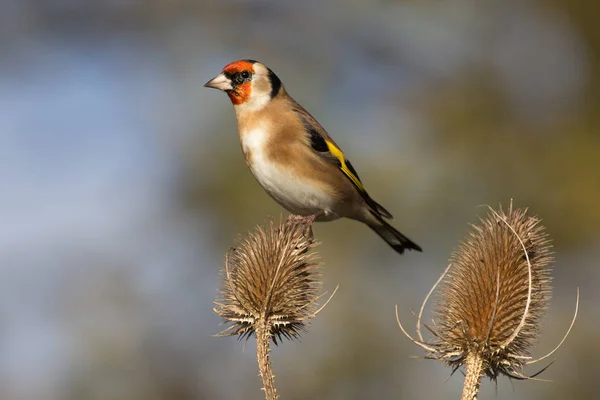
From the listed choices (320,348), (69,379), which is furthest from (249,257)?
(320,348)

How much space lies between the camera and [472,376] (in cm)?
375

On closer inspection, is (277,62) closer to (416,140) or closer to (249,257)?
(416,140)

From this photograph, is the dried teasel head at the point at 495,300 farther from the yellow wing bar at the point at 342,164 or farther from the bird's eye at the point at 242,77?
the bird's eye at the point at 242,77

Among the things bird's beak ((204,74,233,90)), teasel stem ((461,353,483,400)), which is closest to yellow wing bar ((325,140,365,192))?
bird's beak ((204,74,233,90))

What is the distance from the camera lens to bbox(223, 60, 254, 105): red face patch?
6445 millimetres

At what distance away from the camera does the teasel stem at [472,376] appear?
11.5ft

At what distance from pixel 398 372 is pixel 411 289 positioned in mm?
1367

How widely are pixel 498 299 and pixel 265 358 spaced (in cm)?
115

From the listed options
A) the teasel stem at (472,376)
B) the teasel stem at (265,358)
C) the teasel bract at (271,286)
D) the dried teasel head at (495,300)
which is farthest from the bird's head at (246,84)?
the teasel stem at (472,376)

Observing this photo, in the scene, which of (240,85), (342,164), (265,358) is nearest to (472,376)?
(265,358)

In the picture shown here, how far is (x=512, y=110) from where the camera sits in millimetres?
15734

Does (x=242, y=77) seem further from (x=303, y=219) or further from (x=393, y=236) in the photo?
(x=393, y=236)

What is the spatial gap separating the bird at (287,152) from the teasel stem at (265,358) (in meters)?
1.62

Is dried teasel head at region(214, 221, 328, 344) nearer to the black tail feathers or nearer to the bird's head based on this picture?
the bird's head
